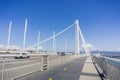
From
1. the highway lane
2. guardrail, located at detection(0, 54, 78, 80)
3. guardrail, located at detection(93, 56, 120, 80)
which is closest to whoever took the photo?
guardrail, located at detection(93, 56, 120, 80)

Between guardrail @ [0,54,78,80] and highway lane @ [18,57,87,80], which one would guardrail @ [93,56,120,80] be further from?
guardrail @ [0,54,78,80]

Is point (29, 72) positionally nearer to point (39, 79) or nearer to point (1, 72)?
point (39, 79)

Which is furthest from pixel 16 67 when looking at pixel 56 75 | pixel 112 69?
pixel 112 69

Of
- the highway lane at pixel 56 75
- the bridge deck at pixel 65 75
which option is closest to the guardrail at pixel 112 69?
the bridge deck at pixel 65 75

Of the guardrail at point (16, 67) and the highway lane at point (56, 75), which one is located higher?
the guardrail at point (16, 67)

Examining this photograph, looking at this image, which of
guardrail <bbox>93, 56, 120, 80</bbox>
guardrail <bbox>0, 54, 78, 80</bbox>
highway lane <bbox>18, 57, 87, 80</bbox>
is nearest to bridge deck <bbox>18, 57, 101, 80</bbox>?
highway lane <bbox>18, 57, 87, 80</bbox>

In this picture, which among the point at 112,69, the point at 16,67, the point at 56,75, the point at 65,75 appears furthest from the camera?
the point at 65,75

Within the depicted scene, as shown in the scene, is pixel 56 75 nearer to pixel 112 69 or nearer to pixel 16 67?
pixel 16 67

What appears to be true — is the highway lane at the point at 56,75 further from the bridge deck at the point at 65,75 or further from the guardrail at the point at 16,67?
the guardrail at the point at 16,67

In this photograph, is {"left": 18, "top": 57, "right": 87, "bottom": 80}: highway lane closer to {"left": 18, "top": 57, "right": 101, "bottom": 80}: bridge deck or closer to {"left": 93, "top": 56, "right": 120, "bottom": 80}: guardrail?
{"left": 18, "top": 57, "right": 101, "bottom": 80}: bridge deck

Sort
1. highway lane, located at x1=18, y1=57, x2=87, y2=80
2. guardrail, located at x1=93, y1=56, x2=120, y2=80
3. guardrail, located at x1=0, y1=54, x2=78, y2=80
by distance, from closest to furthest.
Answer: guardrail, located at x1=93, y1=56, x2=120, y2=80, guardrail, located at x1=0, y1=54, x2=78, y2=80, highway lane, located at x1=18, y1=57, x2=87, y2=80

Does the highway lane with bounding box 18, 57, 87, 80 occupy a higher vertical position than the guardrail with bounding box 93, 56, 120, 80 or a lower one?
lower

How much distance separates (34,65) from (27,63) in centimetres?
126

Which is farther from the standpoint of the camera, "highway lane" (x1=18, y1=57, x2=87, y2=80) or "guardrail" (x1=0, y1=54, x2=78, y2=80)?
"highway lane" (x1=18, y1=57, x2=87, y2=80)
